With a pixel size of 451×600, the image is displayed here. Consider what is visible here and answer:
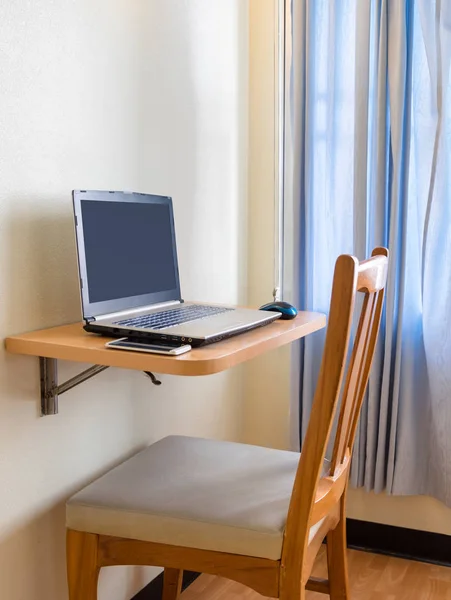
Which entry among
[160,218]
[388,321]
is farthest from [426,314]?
[160,218]

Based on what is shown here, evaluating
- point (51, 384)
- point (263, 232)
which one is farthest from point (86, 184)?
point (263, 232)

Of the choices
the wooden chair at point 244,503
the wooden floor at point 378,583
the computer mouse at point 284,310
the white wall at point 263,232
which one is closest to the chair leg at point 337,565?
the wooden chair at point 244,503

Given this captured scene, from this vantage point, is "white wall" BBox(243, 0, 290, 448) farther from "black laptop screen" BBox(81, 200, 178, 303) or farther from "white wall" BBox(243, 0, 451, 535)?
"black laptop screen" BBox(81, 200, 178, 303)

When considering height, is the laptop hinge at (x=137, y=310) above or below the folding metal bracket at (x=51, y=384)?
above

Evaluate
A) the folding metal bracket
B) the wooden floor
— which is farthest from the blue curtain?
the folding metal bracket

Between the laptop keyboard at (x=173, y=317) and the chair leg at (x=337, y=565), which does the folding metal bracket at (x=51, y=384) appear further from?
the chair leg at (x=337, y=565)

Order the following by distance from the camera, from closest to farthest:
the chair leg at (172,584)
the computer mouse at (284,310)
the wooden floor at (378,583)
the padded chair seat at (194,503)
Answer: the padded chair seat at (194,503)
the computer mouse at (284,310)
the chair leg at (172,584)
the wooden floor at (378,583)

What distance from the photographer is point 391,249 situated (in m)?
2.20

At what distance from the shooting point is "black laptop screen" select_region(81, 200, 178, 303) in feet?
5.00

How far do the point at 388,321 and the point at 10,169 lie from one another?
4.08ft

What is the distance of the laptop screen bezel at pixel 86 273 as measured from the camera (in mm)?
1475

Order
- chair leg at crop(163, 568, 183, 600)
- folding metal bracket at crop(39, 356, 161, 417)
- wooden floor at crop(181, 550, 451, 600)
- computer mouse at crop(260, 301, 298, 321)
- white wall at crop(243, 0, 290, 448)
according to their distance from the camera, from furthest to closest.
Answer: white wall at crop(243, 0, 290, 448) → wooden floor at crop(181, 550, 451, 600) → chair leg at crop(163, 568, 183, 600) → computer mouse at crop(260, 301, 298, 321) → folding metal bracket at crop(39, 356, 161, 417)

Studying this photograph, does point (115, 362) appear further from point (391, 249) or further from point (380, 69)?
point (380, 69)

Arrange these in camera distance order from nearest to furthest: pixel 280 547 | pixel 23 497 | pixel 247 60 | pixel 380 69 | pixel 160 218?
pixel 280 547 → pixel 23 497 → pixel 160 218 → pixel 380 69 → pixel 247 60
